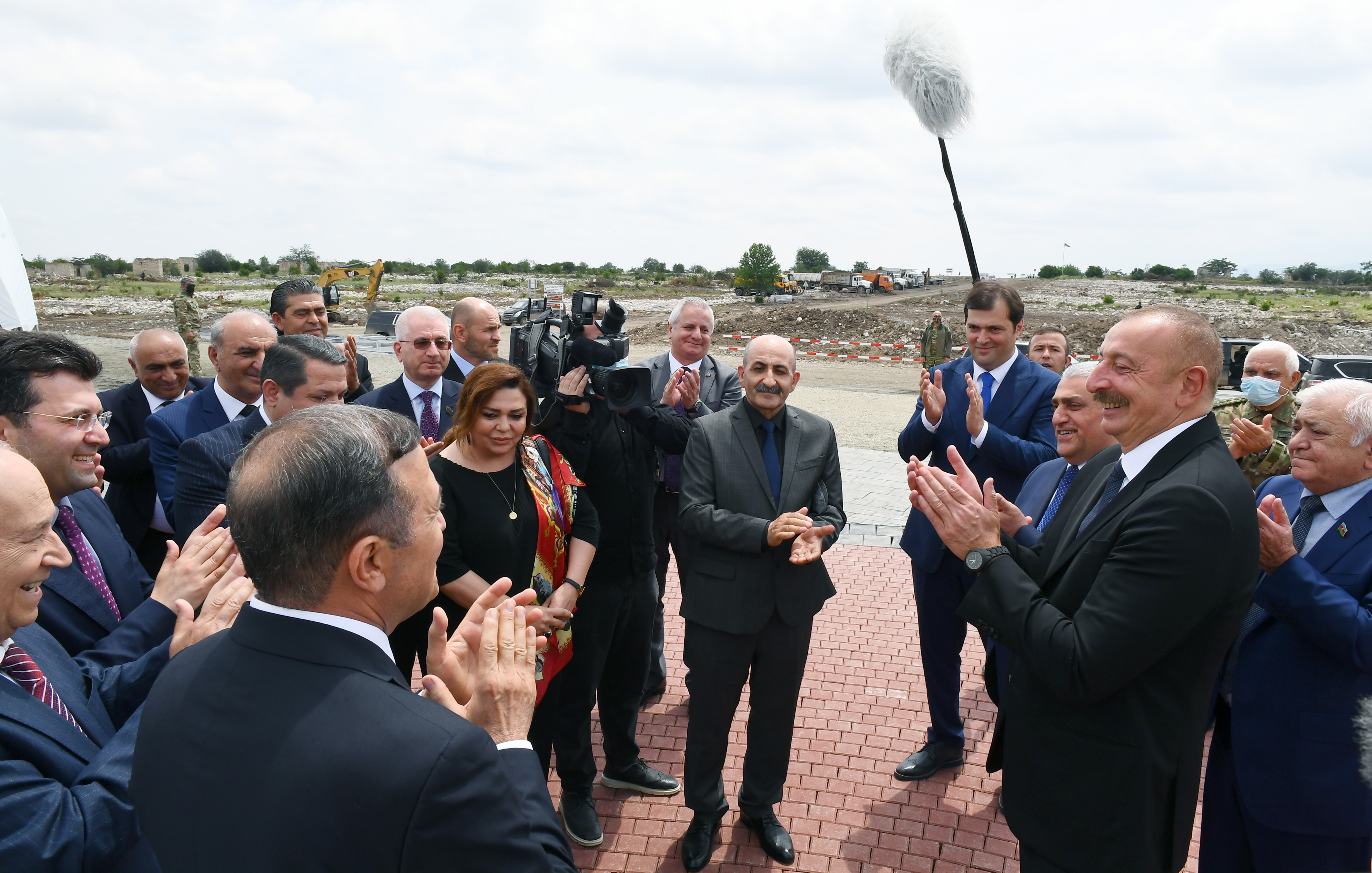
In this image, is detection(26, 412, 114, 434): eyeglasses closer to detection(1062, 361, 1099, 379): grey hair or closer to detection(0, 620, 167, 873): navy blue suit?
detection(0, 620, 167, 873): navy blue suit

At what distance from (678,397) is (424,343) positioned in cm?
180

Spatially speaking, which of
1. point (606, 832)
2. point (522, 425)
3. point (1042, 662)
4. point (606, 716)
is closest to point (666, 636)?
point (606, 716)

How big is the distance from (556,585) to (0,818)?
7.16 ft

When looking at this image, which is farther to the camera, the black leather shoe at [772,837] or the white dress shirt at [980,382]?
the white dress shirt at [980,382]

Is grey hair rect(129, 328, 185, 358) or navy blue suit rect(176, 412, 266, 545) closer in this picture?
navy blue suit rect(176, 412, 266, 545)

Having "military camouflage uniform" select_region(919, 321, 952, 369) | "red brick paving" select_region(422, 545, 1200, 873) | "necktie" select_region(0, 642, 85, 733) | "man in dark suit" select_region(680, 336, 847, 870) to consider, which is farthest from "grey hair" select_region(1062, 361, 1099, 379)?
"military camouflage uniform" select_region(919, 321, 952, 369)

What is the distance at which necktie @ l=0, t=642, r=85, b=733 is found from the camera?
6.13ft

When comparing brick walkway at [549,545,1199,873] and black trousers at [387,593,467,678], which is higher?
black trousers at [387,593,467,678]

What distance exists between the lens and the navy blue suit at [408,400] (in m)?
4.88

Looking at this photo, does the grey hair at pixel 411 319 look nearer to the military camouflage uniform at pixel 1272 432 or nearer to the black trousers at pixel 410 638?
the black trousers at pixel 410 638

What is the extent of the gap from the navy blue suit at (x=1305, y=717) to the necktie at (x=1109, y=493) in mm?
702

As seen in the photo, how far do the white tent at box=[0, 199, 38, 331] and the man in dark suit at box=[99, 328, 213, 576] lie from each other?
6.09m

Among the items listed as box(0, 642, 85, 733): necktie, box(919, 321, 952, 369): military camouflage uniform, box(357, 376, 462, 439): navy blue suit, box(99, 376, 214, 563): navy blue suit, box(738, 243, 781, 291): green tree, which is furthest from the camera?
box(738, 243, 781, 291): green tree

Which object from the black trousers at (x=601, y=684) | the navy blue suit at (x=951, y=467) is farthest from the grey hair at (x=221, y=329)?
the navy blue suit at (x=951, y=467)
